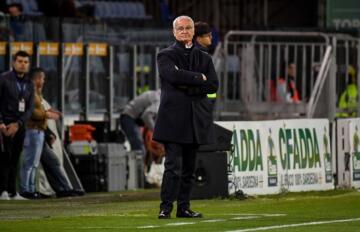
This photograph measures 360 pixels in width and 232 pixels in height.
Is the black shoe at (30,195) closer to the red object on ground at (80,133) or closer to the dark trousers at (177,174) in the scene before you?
the red object on ground at (80,133)

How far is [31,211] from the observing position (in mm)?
17156

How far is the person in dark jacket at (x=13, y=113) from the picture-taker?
2022 cm

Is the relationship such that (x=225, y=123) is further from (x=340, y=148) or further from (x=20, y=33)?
(x=20, y=33)

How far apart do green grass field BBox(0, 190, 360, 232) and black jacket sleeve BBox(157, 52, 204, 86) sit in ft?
4.53

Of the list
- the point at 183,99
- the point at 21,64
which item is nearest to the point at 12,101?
the point at 21,64

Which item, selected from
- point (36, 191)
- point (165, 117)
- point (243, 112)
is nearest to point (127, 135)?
point (243, 112)

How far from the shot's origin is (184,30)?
14.8 m

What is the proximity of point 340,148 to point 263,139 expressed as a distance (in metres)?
1.87

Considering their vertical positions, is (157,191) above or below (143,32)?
below

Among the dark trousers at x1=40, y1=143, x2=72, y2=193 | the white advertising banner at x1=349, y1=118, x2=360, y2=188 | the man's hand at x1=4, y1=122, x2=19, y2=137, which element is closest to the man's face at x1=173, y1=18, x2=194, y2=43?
the man's hand at x1=4, y1=122, x2=19, y2=137

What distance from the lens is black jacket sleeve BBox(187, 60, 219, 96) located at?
14920 millimetres

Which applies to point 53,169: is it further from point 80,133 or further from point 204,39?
point 204,39

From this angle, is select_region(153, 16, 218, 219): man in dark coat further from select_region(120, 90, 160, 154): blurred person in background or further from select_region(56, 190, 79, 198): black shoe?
select_region(120, 90, 160, 154): blurred person in background

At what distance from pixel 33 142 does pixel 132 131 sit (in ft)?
13.2
